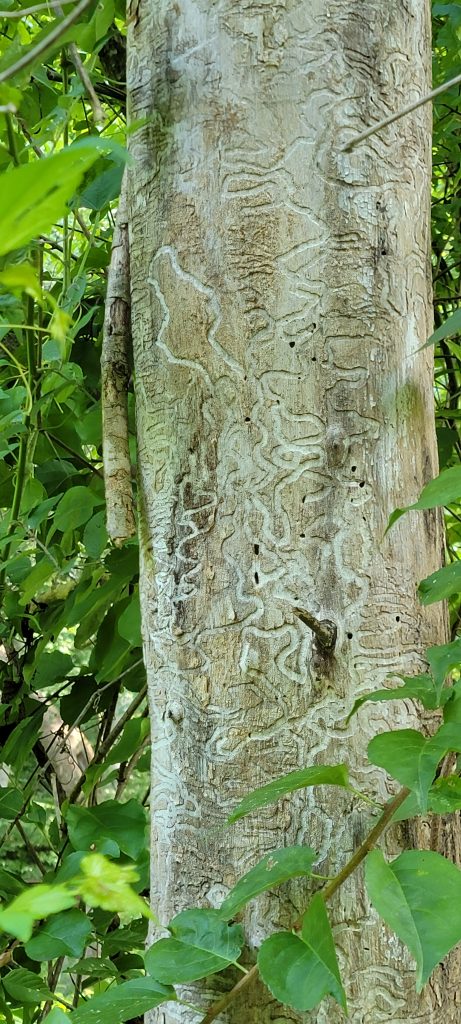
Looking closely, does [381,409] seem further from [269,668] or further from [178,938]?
[178,938]

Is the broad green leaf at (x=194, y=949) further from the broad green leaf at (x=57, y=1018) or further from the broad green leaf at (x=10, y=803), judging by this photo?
the broad green leaf at (x=10, y=803)

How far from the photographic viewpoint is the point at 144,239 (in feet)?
2.87

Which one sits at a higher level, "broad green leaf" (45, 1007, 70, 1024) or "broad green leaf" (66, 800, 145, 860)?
"broad green leaf" (45, 1007, 70, 1024)

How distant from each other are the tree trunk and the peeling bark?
0.14ft

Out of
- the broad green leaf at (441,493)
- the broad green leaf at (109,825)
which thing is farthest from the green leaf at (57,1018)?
the broad green leaf at (109,825)

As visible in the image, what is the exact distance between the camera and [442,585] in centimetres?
71

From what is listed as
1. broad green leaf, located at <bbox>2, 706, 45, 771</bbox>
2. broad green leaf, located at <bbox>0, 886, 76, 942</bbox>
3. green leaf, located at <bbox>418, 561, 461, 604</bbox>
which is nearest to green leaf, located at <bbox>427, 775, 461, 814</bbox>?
green leaf, located at <bbox>418, 561, 461, 604</bbox>

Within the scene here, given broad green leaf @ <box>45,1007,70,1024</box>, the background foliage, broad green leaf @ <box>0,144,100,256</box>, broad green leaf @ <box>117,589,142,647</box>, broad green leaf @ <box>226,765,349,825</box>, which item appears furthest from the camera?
broad green leaf @ <box>117,589,142,647</box>

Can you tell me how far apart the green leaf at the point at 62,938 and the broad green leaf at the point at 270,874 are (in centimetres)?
29

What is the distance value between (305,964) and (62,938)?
38 centimetres

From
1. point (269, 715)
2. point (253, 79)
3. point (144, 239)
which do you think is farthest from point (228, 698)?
point (253, 79)

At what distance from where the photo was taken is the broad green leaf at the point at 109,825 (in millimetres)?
1015

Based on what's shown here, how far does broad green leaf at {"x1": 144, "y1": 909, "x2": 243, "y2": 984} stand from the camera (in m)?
0.67

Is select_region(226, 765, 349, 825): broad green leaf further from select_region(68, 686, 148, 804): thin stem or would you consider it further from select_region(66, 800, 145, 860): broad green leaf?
select_region(68, 686, 148, 804): thin stem
